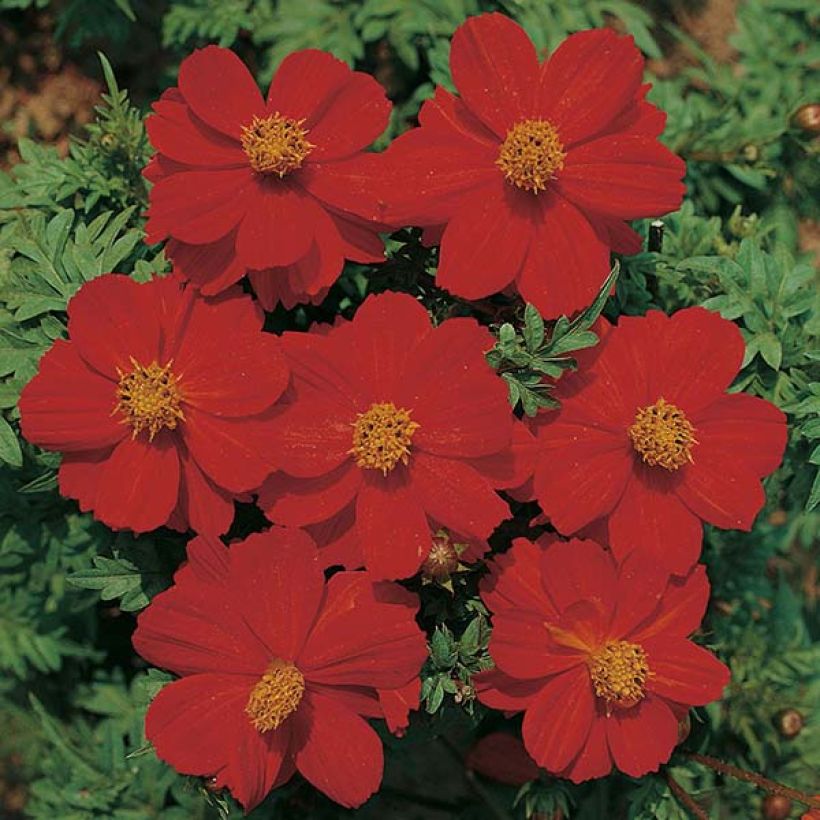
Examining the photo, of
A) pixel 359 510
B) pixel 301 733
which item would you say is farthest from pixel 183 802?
pixel 359 510

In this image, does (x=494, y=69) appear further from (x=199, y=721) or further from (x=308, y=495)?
(x=199, y=721)

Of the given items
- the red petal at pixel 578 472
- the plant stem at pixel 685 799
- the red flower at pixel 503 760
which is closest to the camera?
the red petal at pixel 578 472

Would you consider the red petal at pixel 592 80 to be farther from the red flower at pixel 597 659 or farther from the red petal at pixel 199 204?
the red flower at pixel 597 659

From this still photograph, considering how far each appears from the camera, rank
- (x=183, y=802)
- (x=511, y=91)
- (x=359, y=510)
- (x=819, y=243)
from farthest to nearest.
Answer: (x=819, y=243), (x=183, y=802), (x=511, y=91), (x=359, y=510)

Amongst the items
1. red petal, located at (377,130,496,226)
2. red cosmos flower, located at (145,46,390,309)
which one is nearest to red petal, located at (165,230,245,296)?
red cosmos flower, located at (145,46,390,309)

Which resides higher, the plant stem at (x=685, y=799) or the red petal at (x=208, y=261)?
the red petal at (x=208, y=261)

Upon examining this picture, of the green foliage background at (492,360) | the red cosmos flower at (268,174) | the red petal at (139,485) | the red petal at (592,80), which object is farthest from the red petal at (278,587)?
the red petal at (592,80)

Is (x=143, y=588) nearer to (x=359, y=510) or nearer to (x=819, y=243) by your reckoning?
(x=359, y=510)
